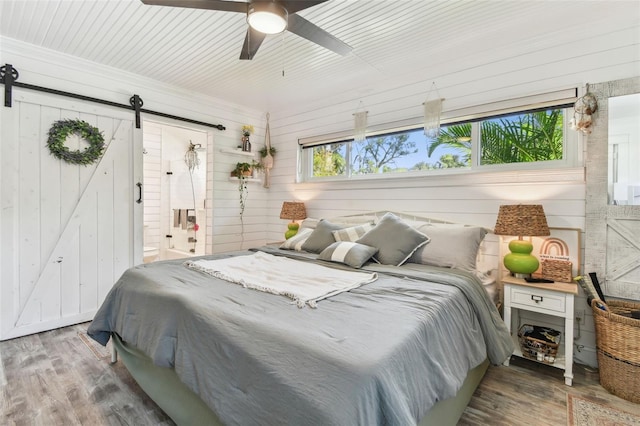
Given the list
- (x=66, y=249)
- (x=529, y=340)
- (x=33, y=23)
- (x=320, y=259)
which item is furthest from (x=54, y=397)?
(x=529, y=340)

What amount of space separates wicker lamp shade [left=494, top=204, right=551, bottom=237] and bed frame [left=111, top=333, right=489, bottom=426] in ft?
3.29

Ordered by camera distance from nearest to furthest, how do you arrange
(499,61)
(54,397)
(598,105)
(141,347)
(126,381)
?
(141,347), (54,397), (126,381), (598,105), (499,61)

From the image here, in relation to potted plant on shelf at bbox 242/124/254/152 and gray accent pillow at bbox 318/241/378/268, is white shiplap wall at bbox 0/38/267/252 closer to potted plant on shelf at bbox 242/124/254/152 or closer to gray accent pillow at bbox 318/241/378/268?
potted plant on shelf at bbox 242/124/254/152

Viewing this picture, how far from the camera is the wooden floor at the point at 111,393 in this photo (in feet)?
5.70

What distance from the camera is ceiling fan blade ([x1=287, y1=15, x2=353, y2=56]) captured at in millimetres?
1838

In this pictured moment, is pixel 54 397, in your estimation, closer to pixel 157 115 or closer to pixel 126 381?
pixel 126 381

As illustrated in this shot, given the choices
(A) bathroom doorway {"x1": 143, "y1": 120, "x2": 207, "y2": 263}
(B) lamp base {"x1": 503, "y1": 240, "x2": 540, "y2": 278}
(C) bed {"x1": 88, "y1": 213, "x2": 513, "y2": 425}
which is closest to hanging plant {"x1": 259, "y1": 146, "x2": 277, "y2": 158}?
(A) bathroom doorway {"x1": 143, "y1": 120, "x2": 207, "y2": 263}

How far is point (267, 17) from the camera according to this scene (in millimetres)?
1723

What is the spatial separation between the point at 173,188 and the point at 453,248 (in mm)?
4901

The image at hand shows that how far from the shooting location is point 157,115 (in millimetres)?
3568

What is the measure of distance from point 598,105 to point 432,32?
4.44 feet

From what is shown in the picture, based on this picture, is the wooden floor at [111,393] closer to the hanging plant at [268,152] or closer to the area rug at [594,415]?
the area rug at [594,415]

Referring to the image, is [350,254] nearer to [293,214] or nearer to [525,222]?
[525,222]

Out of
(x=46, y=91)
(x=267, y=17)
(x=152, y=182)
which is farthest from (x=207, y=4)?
(x=152, y=182)
